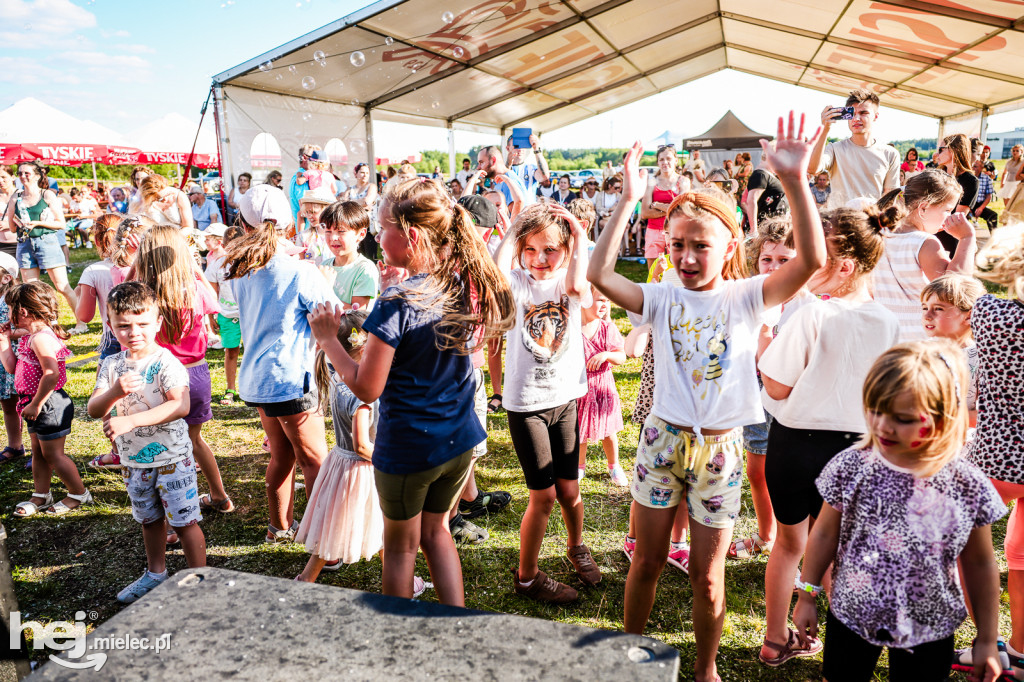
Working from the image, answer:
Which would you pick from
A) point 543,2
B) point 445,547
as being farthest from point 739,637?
point 543,2

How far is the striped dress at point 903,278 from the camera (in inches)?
126

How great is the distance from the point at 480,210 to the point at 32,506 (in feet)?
10.9

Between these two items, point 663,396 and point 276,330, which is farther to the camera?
point 276,330

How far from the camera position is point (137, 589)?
2863mm

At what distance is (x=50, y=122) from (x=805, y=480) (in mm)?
24558

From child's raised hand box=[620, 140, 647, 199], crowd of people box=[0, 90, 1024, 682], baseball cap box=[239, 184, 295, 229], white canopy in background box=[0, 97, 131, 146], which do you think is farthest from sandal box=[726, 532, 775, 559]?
white canopy in background box=[0, 97, 131, 146]

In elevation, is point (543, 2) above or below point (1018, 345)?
above

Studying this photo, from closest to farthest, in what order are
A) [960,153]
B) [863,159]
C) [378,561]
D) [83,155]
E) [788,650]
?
[788,650]
[378,561]
[863,159]
[960,153]
[83,155]

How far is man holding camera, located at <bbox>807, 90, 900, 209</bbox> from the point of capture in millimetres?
4391

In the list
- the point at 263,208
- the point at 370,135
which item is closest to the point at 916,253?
the point at 263,208

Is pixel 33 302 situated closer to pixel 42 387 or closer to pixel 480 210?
pixel 42 387

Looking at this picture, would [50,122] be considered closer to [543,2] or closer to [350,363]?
[543,2]

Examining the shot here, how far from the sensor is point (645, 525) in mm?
2045

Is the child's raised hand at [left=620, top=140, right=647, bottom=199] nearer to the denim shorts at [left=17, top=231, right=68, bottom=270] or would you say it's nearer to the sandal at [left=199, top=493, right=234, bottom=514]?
the sandal at [left=199, top=493, right=234, bottom=514]
